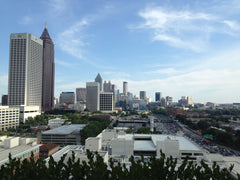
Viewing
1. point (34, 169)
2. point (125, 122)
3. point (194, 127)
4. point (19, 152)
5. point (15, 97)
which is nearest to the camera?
point (34, 169)

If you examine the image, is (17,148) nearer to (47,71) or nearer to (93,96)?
(93,96)

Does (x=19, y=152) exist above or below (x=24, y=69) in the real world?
below

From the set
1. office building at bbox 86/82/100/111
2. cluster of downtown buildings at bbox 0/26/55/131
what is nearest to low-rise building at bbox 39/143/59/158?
cluster of downtown buildings at bbox 0/26/55/131

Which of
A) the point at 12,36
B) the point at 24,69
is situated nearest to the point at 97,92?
the point at 24,69

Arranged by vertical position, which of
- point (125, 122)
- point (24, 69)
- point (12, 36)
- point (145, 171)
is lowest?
point (125, 122)

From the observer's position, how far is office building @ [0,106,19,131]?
7203 cm

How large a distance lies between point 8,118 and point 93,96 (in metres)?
80.5

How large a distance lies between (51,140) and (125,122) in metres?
61.7

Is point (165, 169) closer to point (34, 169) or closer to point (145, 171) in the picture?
point (145, 171)

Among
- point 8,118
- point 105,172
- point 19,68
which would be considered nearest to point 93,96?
point 19,68

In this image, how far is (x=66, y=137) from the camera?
5497 centimetres

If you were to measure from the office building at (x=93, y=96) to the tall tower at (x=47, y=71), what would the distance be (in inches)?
1233

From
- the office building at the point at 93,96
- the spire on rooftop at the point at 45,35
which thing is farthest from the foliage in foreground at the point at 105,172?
the spire on rooftop at the point at 45,35

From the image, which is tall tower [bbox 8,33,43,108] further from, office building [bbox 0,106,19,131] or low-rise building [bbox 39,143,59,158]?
low-rise building [bbox 39,143,59,158]
